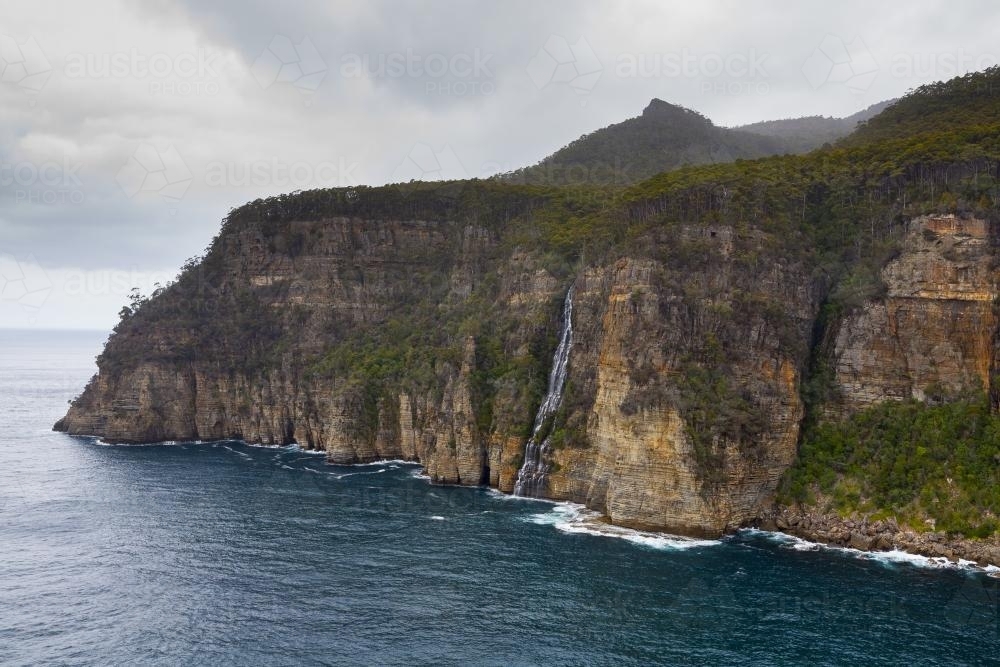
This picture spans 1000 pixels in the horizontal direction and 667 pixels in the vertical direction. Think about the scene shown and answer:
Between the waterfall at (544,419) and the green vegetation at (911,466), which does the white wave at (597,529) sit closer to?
the waterfall at (544,419)

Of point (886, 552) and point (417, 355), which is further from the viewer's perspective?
point (417, 355)

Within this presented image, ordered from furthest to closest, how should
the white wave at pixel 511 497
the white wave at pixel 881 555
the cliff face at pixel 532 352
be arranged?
the white wave at pixel 511 497, the cliff face at pixel 532 352, the white wave at pixel 881 555

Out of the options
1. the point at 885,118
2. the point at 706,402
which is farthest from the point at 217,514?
the point at 885,118

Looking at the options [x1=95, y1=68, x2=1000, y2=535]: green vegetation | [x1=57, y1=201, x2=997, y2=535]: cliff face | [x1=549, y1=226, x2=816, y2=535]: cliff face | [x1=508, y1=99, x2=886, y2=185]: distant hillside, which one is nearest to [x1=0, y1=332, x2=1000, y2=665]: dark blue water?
[x1=549, y1=226, x2=816, y2=535]: cliff face

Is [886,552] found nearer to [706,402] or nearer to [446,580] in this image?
[706,402]

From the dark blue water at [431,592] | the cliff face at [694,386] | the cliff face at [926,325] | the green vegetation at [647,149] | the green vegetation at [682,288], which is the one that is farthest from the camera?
the green vegetation at [647,149]

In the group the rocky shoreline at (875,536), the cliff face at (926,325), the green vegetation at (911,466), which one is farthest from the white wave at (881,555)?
the cliff face at (926,325)

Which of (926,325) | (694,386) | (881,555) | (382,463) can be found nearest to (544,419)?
(694,386)
